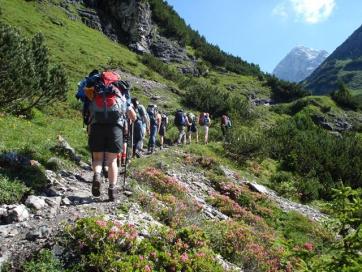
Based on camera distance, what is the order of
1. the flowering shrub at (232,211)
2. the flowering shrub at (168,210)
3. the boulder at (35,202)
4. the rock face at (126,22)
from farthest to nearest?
→ 1. the rock face at (126,22)
2. the flowering shrub at (232,211)
3. the flowering shrub at (168,210)
4. the boulder at (35,202)

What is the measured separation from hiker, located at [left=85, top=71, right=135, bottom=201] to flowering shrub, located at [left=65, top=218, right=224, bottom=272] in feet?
6.10

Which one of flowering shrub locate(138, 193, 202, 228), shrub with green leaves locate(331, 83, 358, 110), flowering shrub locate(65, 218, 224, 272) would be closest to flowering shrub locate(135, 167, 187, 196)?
flowering shrub locate(138, 193, 202, 228)

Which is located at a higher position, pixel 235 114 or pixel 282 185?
pixel 235 114

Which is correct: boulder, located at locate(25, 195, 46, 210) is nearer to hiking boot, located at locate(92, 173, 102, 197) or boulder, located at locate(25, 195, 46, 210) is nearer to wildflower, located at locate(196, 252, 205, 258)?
hiking boot, located at locate(92, 173, 102, 197)

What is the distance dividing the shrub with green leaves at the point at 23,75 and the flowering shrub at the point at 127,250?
509 inches

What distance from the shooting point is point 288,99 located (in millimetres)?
72500

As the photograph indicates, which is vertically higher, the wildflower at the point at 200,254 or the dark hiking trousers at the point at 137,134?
the dark hiking trousers at the point at 137,134

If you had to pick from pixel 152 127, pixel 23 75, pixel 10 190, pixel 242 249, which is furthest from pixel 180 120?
pixel 10 190

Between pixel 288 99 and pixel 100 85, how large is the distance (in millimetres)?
66561

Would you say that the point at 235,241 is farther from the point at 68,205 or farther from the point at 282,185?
the point at 282,185

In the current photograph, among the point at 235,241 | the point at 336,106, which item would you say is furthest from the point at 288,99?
the point at 235,241

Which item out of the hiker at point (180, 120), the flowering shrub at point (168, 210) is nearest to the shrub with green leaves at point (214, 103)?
the hiker at point (180, 120)

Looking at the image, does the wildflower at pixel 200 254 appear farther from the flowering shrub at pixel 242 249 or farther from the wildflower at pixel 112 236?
the flowering shrub at pixel 242 249

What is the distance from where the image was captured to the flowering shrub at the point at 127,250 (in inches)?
248
